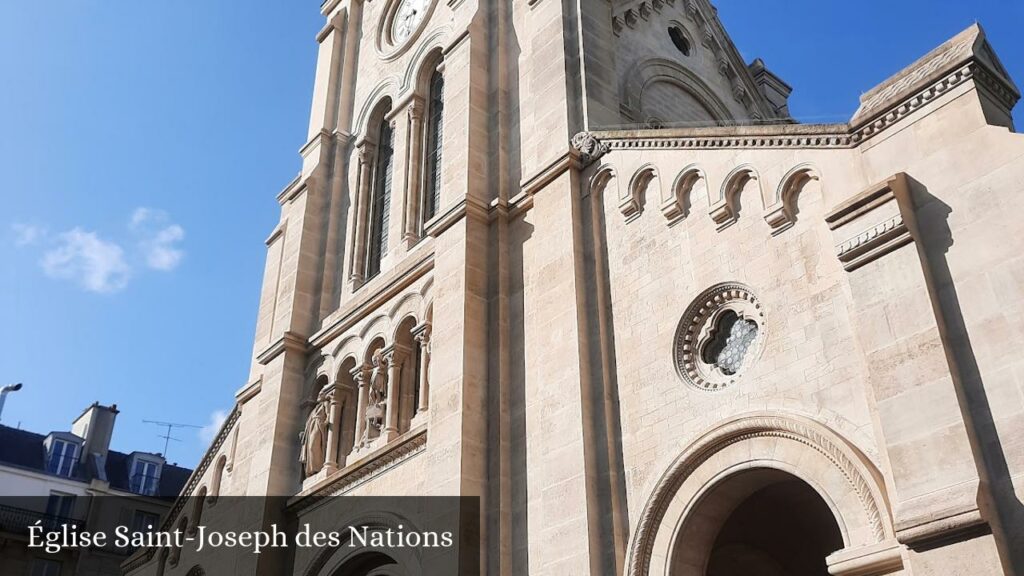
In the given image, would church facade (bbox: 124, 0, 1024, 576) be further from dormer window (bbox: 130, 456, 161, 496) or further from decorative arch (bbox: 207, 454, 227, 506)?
dormer window (bbox: 130, 456, 161, 496)

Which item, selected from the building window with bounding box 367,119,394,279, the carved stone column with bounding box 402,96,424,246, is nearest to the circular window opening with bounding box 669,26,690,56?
the carved stone column with bounding box 402,96,424,246

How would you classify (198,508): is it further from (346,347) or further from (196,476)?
(346,347)

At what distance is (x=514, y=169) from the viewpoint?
17.9 meters

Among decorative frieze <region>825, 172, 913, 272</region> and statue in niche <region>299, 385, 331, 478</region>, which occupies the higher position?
statue in niche <region>299, 385, 331, 478</region>

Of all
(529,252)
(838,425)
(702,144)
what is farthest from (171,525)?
(838,425)

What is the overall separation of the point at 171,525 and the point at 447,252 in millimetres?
11807

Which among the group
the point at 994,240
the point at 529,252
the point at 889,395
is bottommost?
the point at 889,395

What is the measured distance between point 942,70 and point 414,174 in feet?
41.1

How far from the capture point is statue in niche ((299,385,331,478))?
19141 mm

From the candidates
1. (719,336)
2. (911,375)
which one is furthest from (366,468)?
(911,375)

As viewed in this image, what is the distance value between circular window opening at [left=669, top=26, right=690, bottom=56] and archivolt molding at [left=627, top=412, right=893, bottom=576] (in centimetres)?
1303

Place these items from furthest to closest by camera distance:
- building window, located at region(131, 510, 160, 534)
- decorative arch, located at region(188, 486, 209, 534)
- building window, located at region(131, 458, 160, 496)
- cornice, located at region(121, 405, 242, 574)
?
building window, located at region(131, 458, 160, 496) → building window, located at region(131, 510, 160, 534) → cornice, located at region(121, 405, 242, 574) → decorative arch, located at region(188, 486, 209, 534)

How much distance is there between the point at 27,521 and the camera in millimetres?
33844

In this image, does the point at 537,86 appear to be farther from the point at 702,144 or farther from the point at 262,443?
the point at 262,443
